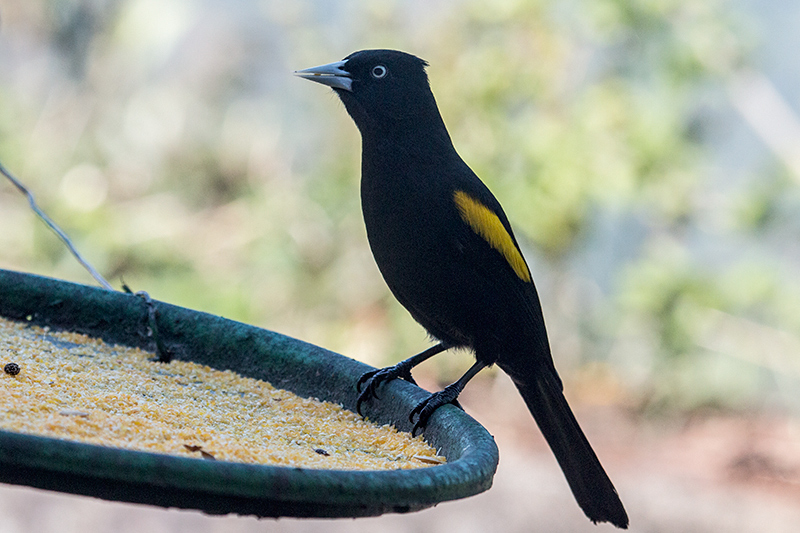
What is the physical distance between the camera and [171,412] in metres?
1.68

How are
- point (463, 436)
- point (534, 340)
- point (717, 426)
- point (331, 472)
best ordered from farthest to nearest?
point (717, 426)
point (534, 340)
point (463, 436)
point (331, 472)

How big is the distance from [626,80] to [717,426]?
2.35m

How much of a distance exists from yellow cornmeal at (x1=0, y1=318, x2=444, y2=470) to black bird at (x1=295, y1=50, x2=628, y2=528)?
0.38 metres

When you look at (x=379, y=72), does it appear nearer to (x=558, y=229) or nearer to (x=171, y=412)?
(x=171, y=412)

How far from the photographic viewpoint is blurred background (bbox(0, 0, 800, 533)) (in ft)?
17.1

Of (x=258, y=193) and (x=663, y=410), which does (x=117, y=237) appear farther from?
(x=663, y=410)

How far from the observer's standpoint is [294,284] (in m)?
6.05

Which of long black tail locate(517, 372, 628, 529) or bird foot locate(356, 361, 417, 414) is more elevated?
long black tail locate(517, 372, 628, 529)

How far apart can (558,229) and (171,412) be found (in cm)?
416

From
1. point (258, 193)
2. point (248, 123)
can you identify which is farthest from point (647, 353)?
point (248, 123)

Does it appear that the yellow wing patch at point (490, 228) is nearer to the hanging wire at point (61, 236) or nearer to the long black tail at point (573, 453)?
the long black tail at point (573, 453)

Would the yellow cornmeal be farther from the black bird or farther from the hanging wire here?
the black bird

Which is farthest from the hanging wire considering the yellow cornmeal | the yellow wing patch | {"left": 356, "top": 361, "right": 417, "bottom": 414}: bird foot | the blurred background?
the blurred background

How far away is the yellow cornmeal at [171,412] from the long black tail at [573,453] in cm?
84
